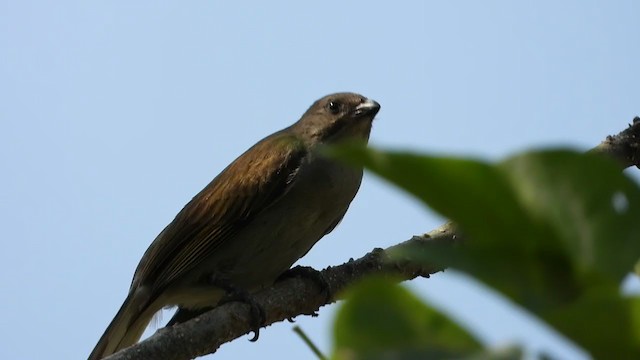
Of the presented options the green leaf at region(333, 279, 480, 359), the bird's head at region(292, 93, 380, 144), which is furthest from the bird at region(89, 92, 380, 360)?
the green leaf at region(333, 279, 480, 359)

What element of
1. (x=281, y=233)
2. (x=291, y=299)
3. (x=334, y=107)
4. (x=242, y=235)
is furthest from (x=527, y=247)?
(x=334, y=107)

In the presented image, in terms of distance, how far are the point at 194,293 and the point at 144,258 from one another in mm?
583

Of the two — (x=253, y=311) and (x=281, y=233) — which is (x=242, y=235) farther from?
(x=253, y=311)

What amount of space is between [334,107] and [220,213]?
1447 millimetres

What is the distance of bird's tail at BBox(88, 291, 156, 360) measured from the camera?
5793 millimetres

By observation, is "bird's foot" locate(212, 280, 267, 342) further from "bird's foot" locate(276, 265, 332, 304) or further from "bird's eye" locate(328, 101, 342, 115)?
"bird's eye" locate(328, 101, 342, 115)

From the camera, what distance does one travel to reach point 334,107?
6938mm

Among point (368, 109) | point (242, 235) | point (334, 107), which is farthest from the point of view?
point (334, 107)

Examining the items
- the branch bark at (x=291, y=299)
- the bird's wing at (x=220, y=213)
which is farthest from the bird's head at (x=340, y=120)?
the branch bark at (x=291, y=299)

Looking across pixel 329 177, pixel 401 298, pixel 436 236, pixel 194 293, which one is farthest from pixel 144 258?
pixel 401 298

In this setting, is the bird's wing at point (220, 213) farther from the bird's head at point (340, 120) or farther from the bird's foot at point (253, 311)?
the bird's foot at point (253, 311)

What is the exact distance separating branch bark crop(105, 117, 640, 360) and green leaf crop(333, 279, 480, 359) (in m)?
2.82

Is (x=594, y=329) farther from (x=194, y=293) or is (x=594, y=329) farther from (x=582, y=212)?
(x=194, y=293)

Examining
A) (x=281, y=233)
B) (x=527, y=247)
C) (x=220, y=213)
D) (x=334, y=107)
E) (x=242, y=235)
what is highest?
(x=334, y=107)
